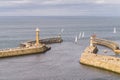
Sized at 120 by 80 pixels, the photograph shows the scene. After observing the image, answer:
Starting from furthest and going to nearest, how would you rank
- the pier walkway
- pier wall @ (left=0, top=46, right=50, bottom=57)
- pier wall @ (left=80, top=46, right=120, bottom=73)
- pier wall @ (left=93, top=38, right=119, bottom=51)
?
pier wall @ (left=93, top=38, right=119, bottom=51) → the pier walkway → pier wall @ (left=0, top=46, right=50, bottom=57) → pier wall @ (left=80, top=46, right=120, bottom=73)

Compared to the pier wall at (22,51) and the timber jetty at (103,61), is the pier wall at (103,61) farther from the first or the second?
the pier wall at (22,51)

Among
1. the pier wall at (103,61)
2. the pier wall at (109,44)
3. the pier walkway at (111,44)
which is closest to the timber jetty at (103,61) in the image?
the pier wall at (103,61)

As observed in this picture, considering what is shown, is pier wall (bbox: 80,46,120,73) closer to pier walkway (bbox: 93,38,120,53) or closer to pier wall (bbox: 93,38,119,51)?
pier walkway (bbox: 93,38,120,53)

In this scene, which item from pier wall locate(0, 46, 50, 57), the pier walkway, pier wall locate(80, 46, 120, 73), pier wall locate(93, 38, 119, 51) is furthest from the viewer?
pier wall locate(93, 38, 119, 51)

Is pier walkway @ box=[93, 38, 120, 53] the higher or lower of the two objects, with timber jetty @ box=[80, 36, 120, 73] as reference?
higher

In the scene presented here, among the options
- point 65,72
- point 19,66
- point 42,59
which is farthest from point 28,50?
point 65,72

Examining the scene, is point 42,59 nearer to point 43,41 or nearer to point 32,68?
point 32,68

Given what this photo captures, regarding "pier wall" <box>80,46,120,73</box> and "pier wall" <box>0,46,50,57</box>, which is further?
"pier wall" <box>0,46,50,57</box>

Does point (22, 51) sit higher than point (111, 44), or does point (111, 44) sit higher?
point (111, 44)

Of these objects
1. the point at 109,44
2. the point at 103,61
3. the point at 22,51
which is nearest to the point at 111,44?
the point at 109,44

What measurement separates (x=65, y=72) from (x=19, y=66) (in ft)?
33.3

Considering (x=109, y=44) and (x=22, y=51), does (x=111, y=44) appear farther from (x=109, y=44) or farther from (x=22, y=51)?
(x=22, y=51)

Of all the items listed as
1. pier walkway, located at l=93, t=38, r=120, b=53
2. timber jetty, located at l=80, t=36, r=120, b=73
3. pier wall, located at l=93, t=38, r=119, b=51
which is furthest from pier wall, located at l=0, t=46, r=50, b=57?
timber jetty, located at l=80, t=36, r=120, b=73

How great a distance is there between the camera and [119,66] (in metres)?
49.6
